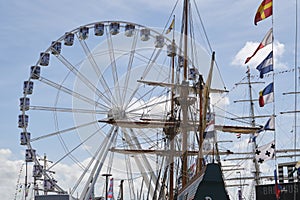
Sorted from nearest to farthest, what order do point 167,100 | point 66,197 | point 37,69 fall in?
point 167,100
point 37,69
point 66,197

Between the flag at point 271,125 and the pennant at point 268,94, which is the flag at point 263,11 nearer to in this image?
the pennant at point 268,94

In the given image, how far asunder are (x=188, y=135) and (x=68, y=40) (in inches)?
555

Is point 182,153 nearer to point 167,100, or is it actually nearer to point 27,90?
point 167,100

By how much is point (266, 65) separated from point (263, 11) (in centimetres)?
228

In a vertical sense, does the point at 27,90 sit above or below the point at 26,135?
above

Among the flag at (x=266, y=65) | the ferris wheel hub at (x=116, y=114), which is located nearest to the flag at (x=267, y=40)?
the flag at (x=266, y=65)

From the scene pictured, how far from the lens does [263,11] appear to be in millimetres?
26547

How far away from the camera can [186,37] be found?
41125 millimetres

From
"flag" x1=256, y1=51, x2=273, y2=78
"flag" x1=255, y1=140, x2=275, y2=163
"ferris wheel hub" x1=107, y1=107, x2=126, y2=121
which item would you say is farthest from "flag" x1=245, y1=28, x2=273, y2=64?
"ferris wheel hub" x1=107, y1=107, x2=126, y2=121

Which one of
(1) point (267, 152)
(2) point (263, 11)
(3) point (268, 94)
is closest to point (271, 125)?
(1) point (267, 152)

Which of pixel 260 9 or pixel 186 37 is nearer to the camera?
pixel 260 9

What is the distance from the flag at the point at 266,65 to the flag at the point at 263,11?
153cm

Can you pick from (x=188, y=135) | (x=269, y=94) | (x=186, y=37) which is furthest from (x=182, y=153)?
(x=269, y=94)

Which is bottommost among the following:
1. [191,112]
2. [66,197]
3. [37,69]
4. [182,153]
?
[66,197]
